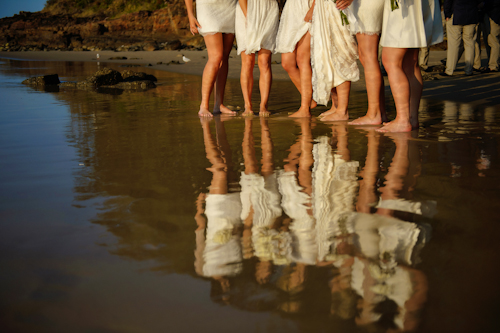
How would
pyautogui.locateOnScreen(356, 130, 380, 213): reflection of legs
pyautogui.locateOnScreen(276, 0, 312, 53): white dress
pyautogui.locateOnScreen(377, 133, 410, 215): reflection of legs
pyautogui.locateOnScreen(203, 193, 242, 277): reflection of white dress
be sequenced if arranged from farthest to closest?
pyautogui.locateOnScreen(276, 0, 312, 53): white dress
pyautogui.locateOnScreen(377, 133, 410, 215): reflection of legs
pyautogui.locateOnScreen(356, 130, 380, 213): reflection of legs
pyautogui.locateOnScreen(203, 193, 242, 277): reflection of white dress

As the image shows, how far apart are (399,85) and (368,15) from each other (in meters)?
0.65

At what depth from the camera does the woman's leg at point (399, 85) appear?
362 cm

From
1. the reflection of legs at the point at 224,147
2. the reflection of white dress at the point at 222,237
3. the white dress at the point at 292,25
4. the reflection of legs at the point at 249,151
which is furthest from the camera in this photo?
the white dress at the point at 292,25

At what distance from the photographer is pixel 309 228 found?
1700 millimetres

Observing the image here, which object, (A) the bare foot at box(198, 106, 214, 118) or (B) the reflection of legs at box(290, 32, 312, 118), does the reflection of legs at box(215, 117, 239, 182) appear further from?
(B) the reflection of legs at box(290, 32, 312, 118)

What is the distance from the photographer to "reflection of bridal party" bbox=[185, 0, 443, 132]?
3.61m

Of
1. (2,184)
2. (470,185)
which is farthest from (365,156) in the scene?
(2,184)

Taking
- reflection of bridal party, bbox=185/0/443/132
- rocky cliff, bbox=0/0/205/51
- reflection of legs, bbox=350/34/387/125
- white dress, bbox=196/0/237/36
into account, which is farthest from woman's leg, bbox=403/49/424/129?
rocky cliff, bbox=0/0/205/51

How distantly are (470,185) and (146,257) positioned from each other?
1.53m

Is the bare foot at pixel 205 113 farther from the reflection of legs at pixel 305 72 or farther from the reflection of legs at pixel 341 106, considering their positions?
the reflection of legs at pixel 341 106

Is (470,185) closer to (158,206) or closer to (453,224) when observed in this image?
(453,224)

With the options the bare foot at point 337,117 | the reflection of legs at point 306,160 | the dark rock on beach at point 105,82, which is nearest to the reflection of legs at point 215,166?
the reflection of legs at point 306,160

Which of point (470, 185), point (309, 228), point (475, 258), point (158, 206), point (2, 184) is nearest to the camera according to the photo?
point (475, 258)

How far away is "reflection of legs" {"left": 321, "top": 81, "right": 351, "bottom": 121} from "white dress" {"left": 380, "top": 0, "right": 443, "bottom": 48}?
0.96m
